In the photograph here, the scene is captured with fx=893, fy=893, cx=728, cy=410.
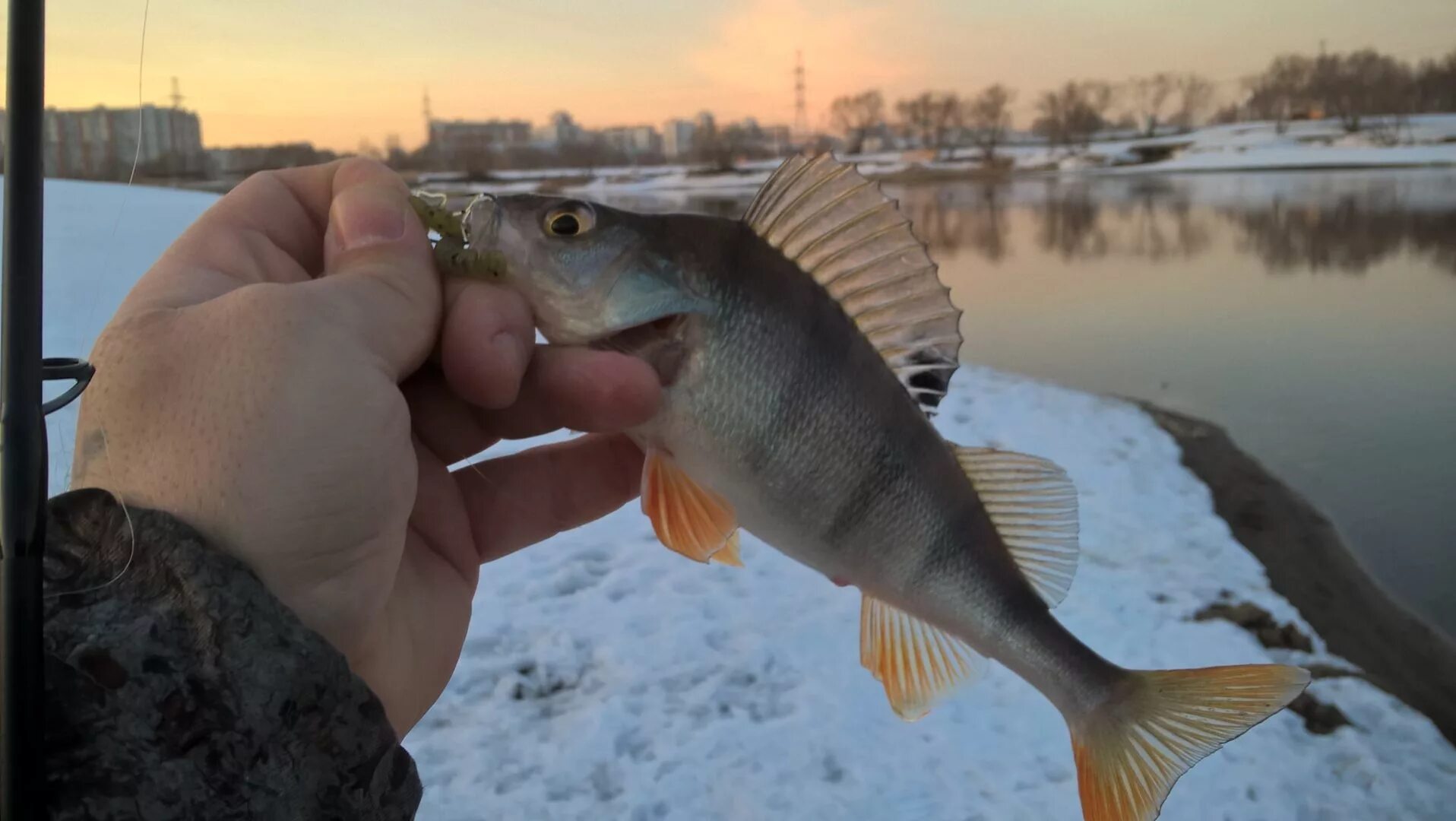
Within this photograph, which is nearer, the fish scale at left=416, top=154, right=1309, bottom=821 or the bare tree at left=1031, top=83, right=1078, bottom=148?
the fish scale at left=416, top=154, right=1309, bottom=821

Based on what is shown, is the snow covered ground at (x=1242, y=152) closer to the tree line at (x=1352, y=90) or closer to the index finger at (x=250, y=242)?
the tree line at (x=1352, y=90)

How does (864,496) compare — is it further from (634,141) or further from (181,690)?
(634,141)

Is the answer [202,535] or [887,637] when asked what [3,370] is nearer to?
[202,535]

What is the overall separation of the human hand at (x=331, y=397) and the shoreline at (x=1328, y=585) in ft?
13.9

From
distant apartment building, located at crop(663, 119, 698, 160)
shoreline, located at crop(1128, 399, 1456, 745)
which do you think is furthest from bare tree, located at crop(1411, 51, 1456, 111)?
shoreline, located at crop(1128, 399, 1456, 745)

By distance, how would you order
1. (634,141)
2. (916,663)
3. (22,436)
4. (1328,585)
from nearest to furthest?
(22,436)
(916,663)
(1328,585)
(634,141)

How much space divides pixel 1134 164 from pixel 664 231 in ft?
168

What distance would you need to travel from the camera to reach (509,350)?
4.13 ft

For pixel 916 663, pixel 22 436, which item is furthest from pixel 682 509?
pixel 22 436

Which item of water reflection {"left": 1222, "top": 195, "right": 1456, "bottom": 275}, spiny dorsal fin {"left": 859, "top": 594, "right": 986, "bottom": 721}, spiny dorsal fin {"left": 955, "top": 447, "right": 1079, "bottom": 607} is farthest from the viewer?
water reflection {"left": 1222, "top": 195, "right": 1456, "bottom": 275}

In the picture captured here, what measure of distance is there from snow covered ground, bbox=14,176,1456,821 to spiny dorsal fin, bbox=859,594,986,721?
59.6 inches

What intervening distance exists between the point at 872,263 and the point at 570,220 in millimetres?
529

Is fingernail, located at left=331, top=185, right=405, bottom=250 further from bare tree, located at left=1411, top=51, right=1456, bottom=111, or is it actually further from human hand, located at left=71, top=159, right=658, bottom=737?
bare tree, located at left=1411, top=51, right=1456, bottom=111

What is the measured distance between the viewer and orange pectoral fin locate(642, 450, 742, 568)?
1.49 meters
